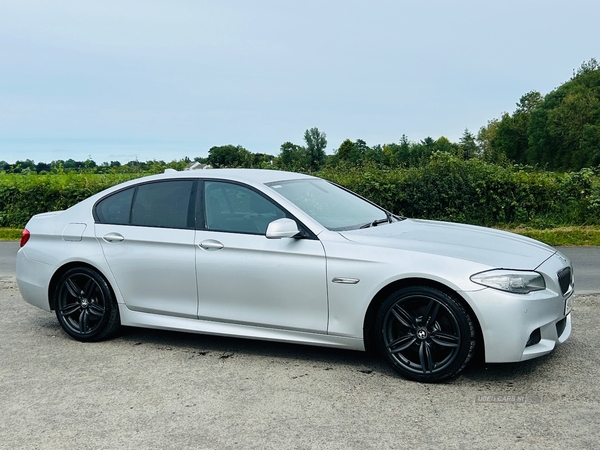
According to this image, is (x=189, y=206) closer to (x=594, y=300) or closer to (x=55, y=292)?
(x=55, y=292)

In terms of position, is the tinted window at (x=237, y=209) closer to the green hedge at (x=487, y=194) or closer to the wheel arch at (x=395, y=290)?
the wheel arch at (x=395, y=290)

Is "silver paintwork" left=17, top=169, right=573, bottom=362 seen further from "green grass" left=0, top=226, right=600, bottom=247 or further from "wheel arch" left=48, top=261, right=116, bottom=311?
"green grass" left=0, top=226, right=600, bottom=247

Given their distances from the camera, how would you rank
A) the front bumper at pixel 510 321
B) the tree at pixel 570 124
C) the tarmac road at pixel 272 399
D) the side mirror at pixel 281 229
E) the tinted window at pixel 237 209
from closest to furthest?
the tarmac road at pixel 272 399 → the front bumper at pixel 510 321 → the side mirror at pixel 281 229 → the tinted window at pixel 237 209 → the tree at pixel 570 124

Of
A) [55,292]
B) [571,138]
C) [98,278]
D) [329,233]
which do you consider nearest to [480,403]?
[329,233]

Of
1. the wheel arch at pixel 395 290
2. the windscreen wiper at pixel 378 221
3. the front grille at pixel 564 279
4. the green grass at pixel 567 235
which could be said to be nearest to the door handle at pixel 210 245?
the windscreen wiper at pixel 378 221

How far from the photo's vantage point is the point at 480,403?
4699mm

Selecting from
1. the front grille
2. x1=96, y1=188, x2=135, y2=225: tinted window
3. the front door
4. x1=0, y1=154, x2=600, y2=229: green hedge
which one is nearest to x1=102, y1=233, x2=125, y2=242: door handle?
x1=96, y1=188, x2=135, y2=225: tinted window

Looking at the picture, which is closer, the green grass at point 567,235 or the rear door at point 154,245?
the rear door at point 154,245

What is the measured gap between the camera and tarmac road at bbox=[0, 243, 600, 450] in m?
4.17

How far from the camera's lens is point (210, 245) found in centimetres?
584

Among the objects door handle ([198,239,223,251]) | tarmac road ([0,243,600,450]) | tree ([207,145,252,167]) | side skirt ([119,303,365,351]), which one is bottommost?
tarmac road ([0,243,600,450])

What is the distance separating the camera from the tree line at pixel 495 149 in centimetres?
1909

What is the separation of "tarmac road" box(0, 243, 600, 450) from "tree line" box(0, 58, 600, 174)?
1215cm

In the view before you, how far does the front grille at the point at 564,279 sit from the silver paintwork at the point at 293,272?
0.26ft
